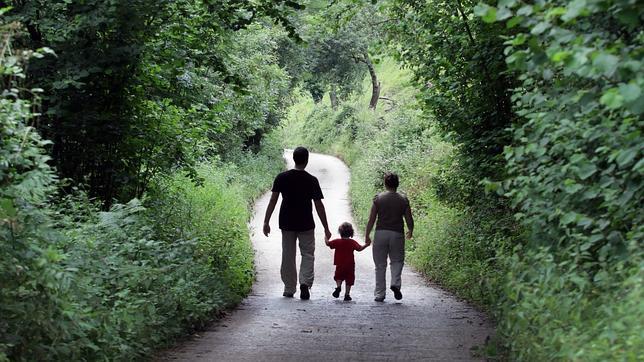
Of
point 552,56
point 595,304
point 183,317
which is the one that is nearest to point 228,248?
point 183,317

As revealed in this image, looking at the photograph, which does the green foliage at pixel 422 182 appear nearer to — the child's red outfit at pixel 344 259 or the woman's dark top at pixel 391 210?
the woman's dark top at pixel 391 210

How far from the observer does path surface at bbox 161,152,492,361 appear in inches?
309

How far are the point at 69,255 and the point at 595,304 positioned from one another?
13.1ft

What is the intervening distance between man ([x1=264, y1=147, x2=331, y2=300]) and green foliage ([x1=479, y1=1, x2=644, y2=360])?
485cm

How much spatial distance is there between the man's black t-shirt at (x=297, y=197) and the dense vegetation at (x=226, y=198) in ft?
3.80

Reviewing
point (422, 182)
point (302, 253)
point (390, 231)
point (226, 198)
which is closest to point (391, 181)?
point (390, 231)

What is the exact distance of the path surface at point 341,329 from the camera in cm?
786

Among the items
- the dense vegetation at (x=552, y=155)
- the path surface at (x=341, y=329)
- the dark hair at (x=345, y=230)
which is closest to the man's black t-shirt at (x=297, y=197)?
the dark hair at (x=345, y=230)

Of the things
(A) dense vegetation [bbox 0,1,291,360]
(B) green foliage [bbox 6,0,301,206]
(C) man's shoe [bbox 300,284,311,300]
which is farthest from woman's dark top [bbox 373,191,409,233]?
(B) green foliage [bbox 6,0,301,206]

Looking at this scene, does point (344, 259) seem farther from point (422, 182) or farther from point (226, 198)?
point (422, 182)

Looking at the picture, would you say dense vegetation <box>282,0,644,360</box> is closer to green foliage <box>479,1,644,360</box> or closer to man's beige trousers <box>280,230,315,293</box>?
green foliage <box>479,1,644,360</box>

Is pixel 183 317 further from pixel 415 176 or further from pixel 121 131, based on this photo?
pixel 415 176

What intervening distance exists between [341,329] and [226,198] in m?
11.1

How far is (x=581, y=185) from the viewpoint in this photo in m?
6.04
